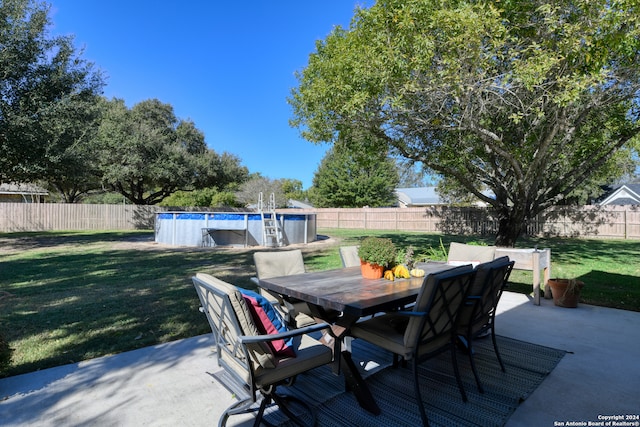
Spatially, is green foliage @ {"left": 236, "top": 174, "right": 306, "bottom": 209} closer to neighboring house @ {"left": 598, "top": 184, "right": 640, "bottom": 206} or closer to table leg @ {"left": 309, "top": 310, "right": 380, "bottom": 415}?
neighboring house @ {"left": 598, "top": 184, "right": 640, "bottom": 206}

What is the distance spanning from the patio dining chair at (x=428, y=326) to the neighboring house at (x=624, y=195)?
30.0 m

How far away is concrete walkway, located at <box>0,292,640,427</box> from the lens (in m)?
2.15

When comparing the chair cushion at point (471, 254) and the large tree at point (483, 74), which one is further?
Result: the large tree at point (483, 74)

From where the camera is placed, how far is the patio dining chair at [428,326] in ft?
6.78

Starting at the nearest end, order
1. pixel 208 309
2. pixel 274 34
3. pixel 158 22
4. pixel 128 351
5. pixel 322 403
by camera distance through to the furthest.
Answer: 1. pixel 208 309
2. pixel 322 403
3. pixel 128 351
4. pixel 158 22
5. pixel 274 34

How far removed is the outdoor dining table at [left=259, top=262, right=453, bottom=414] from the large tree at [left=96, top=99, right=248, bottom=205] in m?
18.2

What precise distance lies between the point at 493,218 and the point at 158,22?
17.4 m

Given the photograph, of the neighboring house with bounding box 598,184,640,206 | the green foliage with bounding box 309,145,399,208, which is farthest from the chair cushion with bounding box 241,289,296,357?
the neighboring house with bounding box 598,184,640,206

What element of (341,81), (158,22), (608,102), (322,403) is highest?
(158,22)

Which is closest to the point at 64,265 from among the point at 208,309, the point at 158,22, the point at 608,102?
the point at 208,309

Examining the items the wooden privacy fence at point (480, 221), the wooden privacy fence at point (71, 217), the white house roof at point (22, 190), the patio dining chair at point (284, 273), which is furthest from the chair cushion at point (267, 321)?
the white house roof at point (22, 190)

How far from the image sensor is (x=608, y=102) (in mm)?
6664

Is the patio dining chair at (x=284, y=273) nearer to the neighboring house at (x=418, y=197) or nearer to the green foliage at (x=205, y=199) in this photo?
the green foliage at (x=205, y=199)

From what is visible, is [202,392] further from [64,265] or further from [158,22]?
[158,22]
